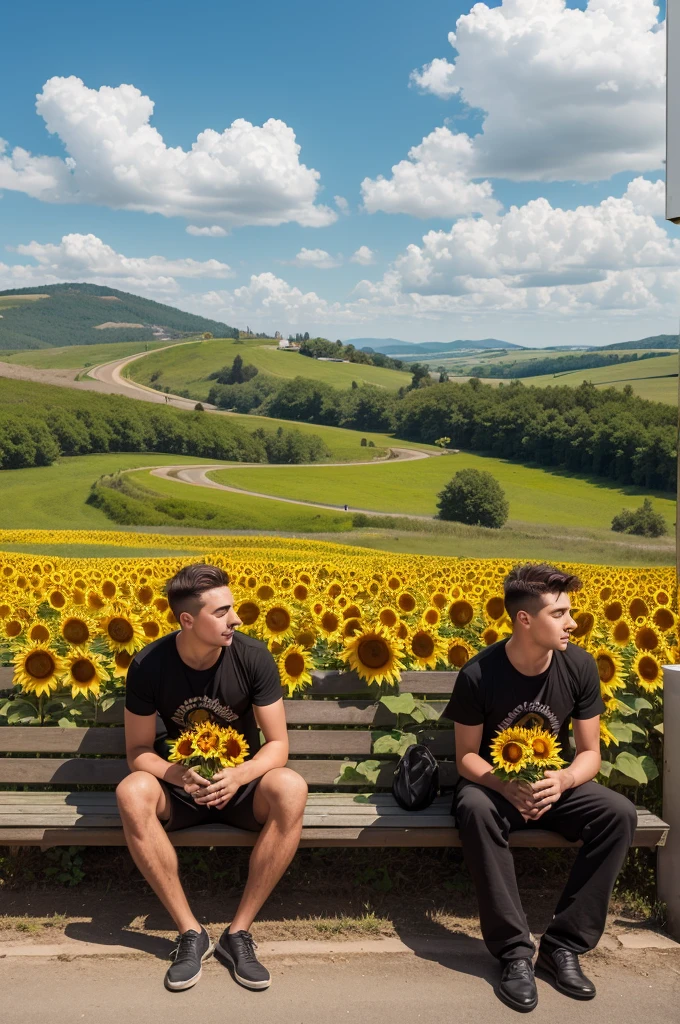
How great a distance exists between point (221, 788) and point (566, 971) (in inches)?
46.4

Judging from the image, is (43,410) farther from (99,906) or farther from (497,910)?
(497,910)

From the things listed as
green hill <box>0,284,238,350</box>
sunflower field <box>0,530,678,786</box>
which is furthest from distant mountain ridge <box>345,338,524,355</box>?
sunflower field <box>0,530,678,786</box>

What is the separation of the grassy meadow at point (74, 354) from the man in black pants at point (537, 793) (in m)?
6.03

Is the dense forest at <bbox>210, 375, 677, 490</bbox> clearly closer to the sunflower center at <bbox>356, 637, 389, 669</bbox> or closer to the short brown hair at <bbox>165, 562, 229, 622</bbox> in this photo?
the sunflower center at <bbox>356, 637, 389, 669</bbox>

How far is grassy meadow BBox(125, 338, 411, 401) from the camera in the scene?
793cm

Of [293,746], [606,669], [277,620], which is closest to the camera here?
[293,746]

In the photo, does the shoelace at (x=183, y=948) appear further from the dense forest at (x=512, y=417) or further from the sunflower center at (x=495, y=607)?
the dense forest at (x=512, y=417)

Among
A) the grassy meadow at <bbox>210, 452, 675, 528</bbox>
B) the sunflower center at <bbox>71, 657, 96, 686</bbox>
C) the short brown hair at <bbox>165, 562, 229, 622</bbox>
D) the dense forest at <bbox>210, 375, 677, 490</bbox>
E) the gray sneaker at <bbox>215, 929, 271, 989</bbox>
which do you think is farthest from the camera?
the dense forest at <bbox>210, 375, 677, 490</bbox>

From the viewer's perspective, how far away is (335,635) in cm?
377

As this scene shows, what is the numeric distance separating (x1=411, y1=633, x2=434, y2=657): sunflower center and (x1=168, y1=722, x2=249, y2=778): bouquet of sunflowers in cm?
97

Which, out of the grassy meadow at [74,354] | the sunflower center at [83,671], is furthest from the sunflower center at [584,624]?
the grassy meadow at [74,354]

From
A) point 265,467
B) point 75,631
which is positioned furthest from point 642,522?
point 75,631

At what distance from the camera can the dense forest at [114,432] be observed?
7680 mm

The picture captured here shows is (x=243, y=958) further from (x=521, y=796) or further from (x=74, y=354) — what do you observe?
(x=74, y=354)
